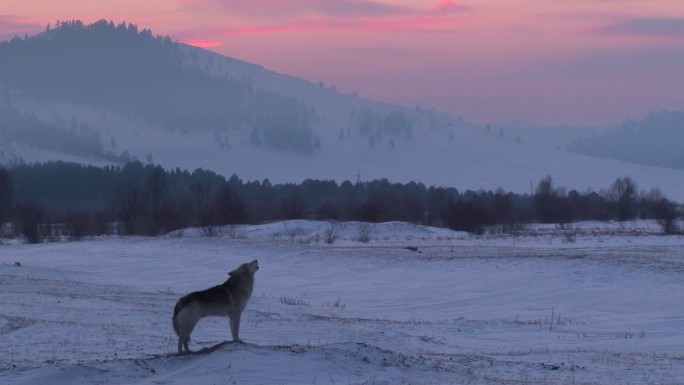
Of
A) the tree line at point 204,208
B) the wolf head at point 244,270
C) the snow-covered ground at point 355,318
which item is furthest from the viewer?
the tree line at point 204,208

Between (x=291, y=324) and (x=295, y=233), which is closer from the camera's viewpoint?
(x=291, y=324)

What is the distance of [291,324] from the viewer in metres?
20.0

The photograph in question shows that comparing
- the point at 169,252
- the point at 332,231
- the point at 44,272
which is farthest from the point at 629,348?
the point at 332,231

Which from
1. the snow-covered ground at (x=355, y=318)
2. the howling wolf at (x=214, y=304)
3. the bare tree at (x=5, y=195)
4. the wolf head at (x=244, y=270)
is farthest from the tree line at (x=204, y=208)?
the howling wolf at (x=214, y=304)

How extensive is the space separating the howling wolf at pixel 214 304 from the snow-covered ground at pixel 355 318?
1.31 ft

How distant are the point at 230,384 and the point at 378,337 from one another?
698 centimetres

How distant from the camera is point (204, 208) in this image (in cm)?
8631

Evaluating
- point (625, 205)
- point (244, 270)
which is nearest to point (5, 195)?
point (625, 205)

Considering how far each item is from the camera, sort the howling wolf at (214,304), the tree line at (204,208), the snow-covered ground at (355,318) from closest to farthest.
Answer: the snow-covered ground at (355,318) < the howling wolf at (214,304) < the tree line at (204,208)

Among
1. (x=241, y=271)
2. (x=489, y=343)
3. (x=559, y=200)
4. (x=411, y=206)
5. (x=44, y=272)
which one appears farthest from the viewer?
(x=559, y=200)

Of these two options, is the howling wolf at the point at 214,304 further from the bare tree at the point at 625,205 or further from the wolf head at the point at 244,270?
the bare tree at the point at 625,205

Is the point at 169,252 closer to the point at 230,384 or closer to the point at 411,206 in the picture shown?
the point at 230,384

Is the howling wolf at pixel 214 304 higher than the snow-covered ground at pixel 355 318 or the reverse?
higher

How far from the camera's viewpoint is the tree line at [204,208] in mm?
81188
